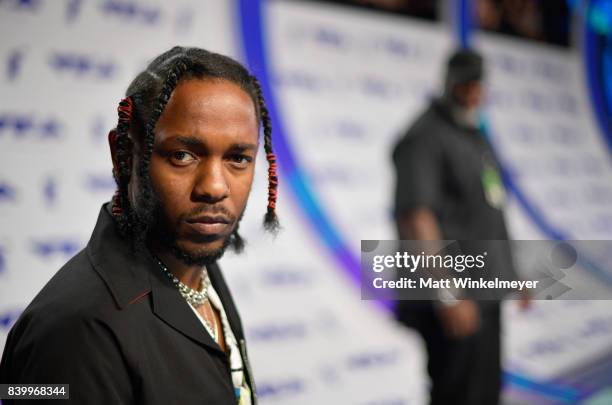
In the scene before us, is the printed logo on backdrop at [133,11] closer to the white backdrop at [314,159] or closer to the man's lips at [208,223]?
the white backdrop at [314,159]

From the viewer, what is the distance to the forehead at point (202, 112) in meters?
0.94

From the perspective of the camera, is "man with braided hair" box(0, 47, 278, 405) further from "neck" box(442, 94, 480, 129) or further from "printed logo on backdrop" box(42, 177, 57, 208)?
"neck" box(442, 94, 480, 129)

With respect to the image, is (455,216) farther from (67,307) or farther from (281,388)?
(67,307)

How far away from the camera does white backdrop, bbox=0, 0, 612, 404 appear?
240cm

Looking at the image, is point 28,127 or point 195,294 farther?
point 28,127

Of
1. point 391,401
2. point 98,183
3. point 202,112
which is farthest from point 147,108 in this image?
point 391,401

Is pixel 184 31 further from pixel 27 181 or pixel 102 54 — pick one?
pixel 27 181

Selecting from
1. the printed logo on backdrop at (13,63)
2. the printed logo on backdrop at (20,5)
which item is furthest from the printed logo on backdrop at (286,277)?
the printed logo on backdrop at (20,5)

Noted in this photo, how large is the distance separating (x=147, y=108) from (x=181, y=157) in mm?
92

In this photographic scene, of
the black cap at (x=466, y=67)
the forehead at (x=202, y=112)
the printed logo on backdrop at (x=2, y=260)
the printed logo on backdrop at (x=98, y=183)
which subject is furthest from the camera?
the black cap at (x=466, y=67)

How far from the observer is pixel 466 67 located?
2.83 meters

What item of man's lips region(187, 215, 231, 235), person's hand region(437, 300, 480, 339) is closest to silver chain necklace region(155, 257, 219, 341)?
man's lips region(187, 215, 231, 235)

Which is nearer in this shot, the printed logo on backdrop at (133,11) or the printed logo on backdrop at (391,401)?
the printed logo on backdrop at (133,11)

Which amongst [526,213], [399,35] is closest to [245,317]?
[399,35]
